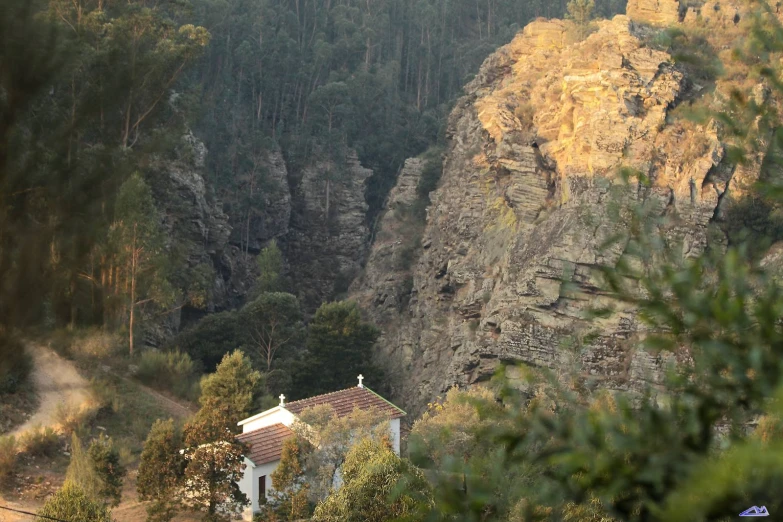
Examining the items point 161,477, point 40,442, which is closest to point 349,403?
point 161,477

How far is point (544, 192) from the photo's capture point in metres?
28.8

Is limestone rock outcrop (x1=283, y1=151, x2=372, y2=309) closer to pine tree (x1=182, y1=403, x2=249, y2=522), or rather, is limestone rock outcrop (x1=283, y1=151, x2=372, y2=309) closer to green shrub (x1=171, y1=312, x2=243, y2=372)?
green shrub (x1=171, y1=312, x2=243, y2=372)

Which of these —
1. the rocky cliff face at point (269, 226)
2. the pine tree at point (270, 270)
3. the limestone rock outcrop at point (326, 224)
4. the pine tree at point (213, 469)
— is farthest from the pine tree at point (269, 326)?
the pine tree at point (213, 469)

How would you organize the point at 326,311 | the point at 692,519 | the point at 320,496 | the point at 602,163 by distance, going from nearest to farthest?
the point at 692,519, the point at 320,496, the point at 602,163, the point at 326,311

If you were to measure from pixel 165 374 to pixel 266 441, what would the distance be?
6.70m

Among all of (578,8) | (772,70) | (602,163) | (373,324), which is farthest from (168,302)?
(772,70)

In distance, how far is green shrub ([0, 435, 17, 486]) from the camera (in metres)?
18.6

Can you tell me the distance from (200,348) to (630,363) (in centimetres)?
1457

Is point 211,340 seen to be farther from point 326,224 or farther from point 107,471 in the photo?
point 107,471

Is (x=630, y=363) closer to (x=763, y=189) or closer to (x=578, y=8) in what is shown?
(x=578, y=8)

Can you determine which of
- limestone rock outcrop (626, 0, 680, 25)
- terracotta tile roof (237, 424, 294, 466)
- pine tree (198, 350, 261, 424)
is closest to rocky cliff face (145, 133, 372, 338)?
pine tree (198, 350, 261, 424)

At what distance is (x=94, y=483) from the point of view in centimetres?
1719

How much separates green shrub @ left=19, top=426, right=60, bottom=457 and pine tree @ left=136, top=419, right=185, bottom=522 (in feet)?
9.86

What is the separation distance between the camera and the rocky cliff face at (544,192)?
24.9m
